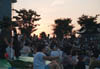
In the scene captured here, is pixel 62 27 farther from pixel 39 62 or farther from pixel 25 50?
pixel 39 62

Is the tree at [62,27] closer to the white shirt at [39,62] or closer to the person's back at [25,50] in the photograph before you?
the person's back at [25,50]

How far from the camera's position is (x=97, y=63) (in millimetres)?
11289

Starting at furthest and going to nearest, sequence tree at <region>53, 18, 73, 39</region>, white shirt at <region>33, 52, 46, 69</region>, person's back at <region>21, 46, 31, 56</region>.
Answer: tree at <region>53, 18, 73, 39</region> < person's back at <region>21, 46, 31, 56</region> < white shirt at <region>33, 52, 46, 69</region>

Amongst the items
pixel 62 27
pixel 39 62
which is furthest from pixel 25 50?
pixel 62 27

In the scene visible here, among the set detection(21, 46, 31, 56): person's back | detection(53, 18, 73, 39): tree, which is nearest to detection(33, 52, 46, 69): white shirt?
detection(21, 46, 31, 56): person's back

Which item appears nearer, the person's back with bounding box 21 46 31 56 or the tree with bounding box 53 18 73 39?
the person's back with bounding box 21 46 31 56

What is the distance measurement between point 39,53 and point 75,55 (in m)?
4.18

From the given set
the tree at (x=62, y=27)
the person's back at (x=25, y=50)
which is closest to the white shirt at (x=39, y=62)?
the person's back at (x=25, y=50)

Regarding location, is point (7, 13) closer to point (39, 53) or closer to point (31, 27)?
point (39, 53)

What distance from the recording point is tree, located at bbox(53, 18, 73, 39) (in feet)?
274

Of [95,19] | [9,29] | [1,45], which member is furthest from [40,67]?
[95,19]

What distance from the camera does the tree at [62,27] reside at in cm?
8344

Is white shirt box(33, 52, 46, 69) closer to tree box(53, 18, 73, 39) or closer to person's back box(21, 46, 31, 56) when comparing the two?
person's back box(21, 46, 31, 56)

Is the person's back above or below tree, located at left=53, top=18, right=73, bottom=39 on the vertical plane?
below
